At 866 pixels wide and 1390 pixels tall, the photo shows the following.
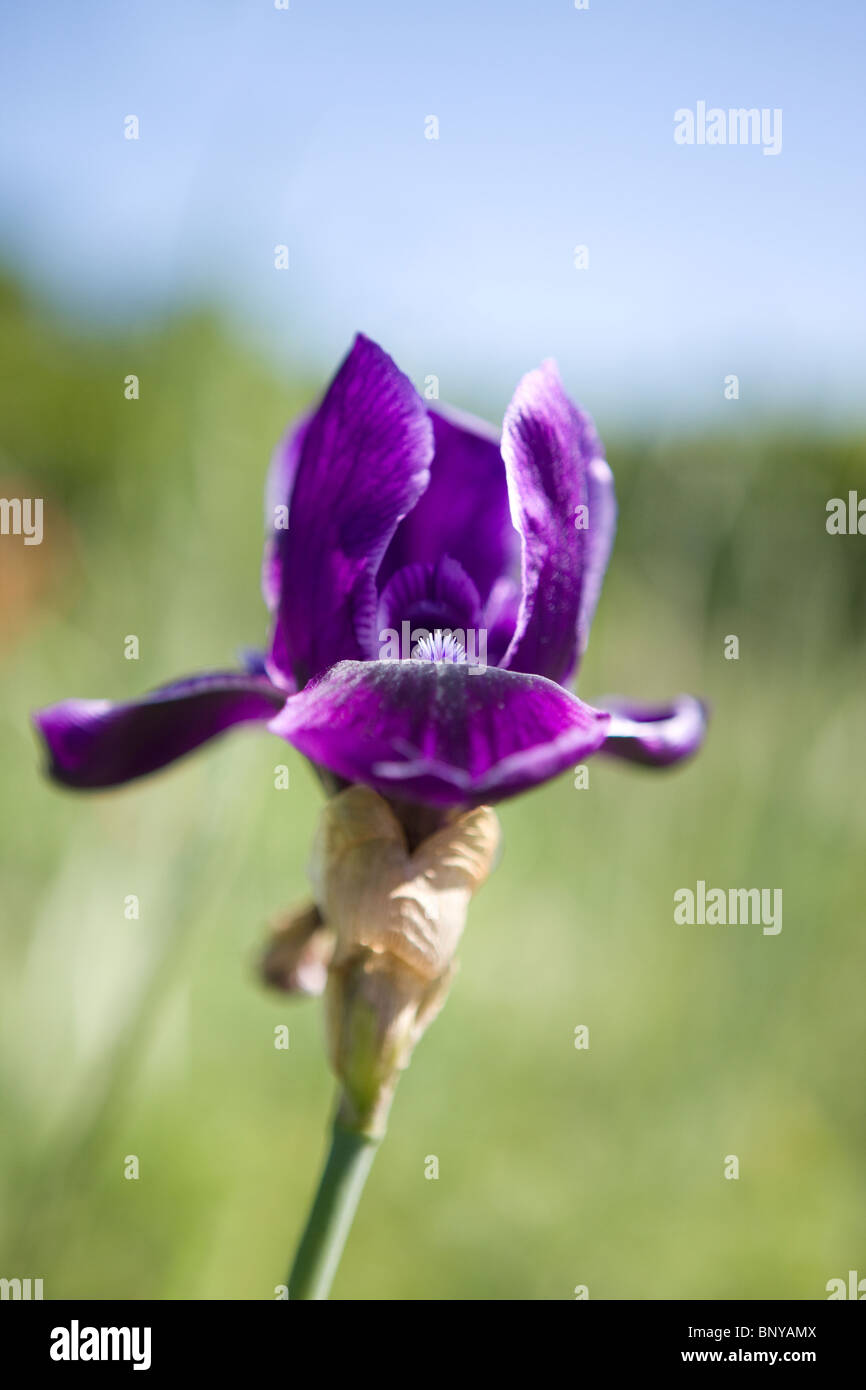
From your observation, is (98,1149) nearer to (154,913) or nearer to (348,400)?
(154,913)

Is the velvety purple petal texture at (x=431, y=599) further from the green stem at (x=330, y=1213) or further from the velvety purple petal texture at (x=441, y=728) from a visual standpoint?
the green stem at (x=330, y=1213)

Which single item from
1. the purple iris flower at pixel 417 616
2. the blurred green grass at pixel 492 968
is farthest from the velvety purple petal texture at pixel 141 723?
the blurred green grass at pixel 492 968

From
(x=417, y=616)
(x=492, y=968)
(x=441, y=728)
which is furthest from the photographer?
(x=492, y=968)

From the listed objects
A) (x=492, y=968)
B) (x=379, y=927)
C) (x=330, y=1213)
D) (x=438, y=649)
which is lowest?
(x=492, y=968)

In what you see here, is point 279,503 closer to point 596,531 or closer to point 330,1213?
point 596,531

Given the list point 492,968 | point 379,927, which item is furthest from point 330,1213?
point 492,968

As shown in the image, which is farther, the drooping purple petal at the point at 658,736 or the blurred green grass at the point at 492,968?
the blurred green grass at the point at 492,968
